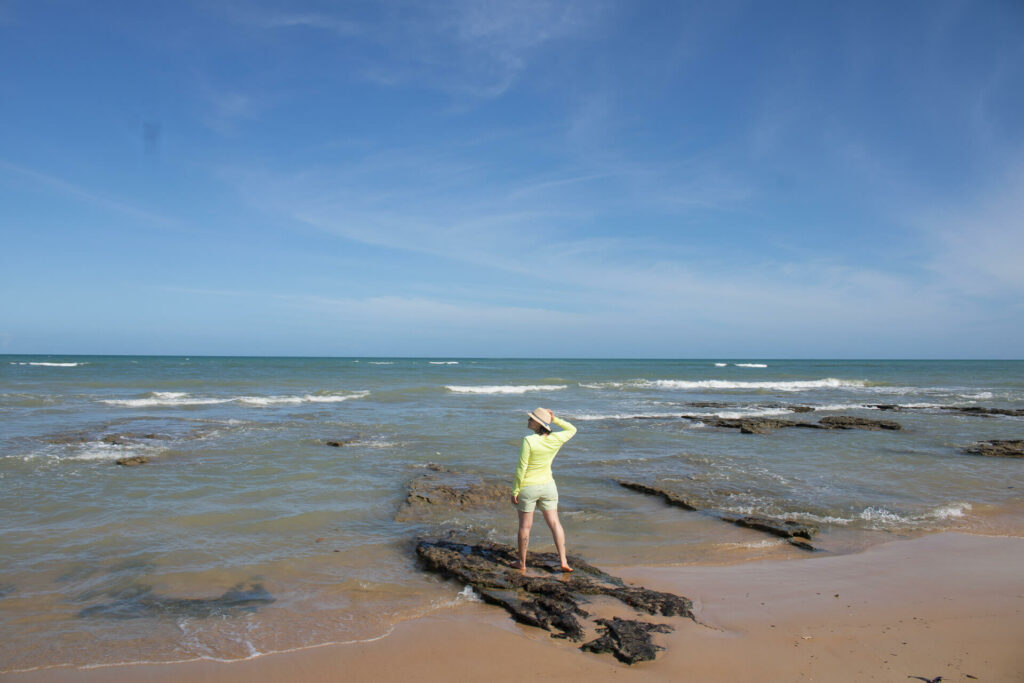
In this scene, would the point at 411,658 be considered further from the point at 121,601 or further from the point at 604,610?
the point at 121,601

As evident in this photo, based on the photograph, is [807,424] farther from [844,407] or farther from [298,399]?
[298,399]

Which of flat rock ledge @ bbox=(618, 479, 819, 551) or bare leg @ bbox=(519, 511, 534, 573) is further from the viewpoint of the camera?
flat rock ledge @ bbox=(618, 479, 819, 551)

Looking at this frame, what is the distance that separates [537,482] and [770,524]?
11.0ft

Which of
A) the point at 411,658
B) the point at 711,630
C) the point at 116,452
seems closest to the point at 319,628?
the point at 411,658

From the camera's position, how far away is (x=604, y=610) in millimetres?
4707

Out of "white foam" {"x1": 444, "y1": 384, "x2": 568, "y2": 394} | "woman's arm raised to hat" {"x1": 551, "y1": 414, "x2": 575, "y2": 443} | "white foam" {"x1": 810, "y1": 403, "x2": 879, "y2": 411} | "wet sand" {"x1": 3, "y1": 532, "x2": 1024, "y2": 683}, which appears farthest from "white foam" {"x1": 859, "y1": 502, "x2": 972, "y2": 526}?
"white foam" {"x1": 444, "y1": 384, "x2": 568, "y2": 394}

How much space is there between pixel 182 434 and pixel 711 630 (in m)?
13.7

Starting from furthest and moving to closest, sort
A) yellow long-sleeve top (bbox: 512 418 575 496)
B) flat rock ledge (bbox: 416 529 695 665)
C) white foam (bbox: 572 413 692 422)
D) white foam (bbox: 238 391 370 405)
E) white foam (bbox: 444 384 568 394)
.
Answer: white foam (bbox: 444 384 568 394) → white foam (bbox: 238 391 370 405) → white foam (bbox: 572 413 692 422) → yellow long-sleeve top (bbox: 512 418 575 496) → flat rock ledge (bbox: 416 529 695 665)

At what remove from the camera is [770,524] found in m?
7.15

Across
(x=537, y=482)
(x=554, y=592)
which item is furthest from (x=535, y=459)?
(x=554, y=592)

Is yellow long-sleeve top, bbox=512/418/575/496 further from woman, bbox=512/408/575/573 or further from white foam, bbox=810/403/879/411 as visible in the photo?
white foam, bbox=810/403/879/411

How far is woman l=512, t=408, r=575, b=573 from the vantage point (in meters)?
5.54

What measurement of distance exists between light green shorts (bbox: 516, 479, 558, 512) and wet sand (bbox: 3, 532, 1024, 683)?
3.13 ft

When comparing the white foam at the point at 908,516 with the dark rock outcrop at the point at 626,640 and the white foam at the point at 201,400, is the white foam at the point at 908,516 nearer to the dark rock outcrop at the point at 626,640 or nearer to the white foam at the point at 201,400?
the dark rock outcrop at the point at 626,640
